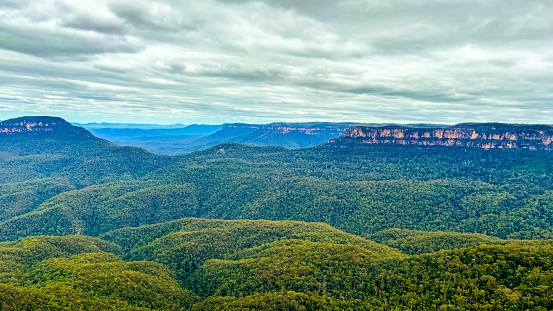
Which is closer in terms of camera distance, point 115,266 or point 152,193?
point 115,266

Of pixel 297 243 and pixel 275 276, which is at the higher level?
pixel 297 243

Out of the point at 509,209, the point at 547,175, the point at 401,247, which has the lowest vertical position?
the point at 401,247

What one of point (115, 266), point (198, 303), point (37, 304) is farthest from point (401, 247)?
point (37, 304)

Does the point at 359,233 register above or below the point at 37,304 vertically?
below

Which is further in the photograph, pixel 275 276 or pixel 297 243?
pixel 297 243

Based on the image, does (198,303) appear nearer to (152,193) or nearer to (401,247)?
(401,247)

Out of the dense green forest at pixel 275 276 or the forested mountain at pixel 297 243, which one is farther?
the forested mountain at pixel 297 243

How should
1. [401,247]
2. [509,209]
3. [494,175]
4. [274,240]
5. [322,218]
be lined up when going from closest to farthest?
1. [401,247]
2. [274,240]
3. [509,209]
4. [322,218]
5. [494,175]

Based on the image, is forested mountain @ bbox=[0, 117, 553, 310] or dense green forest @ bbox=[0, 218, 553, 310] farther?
forested mountain @ bbox=[0, 117, 553, 310]
